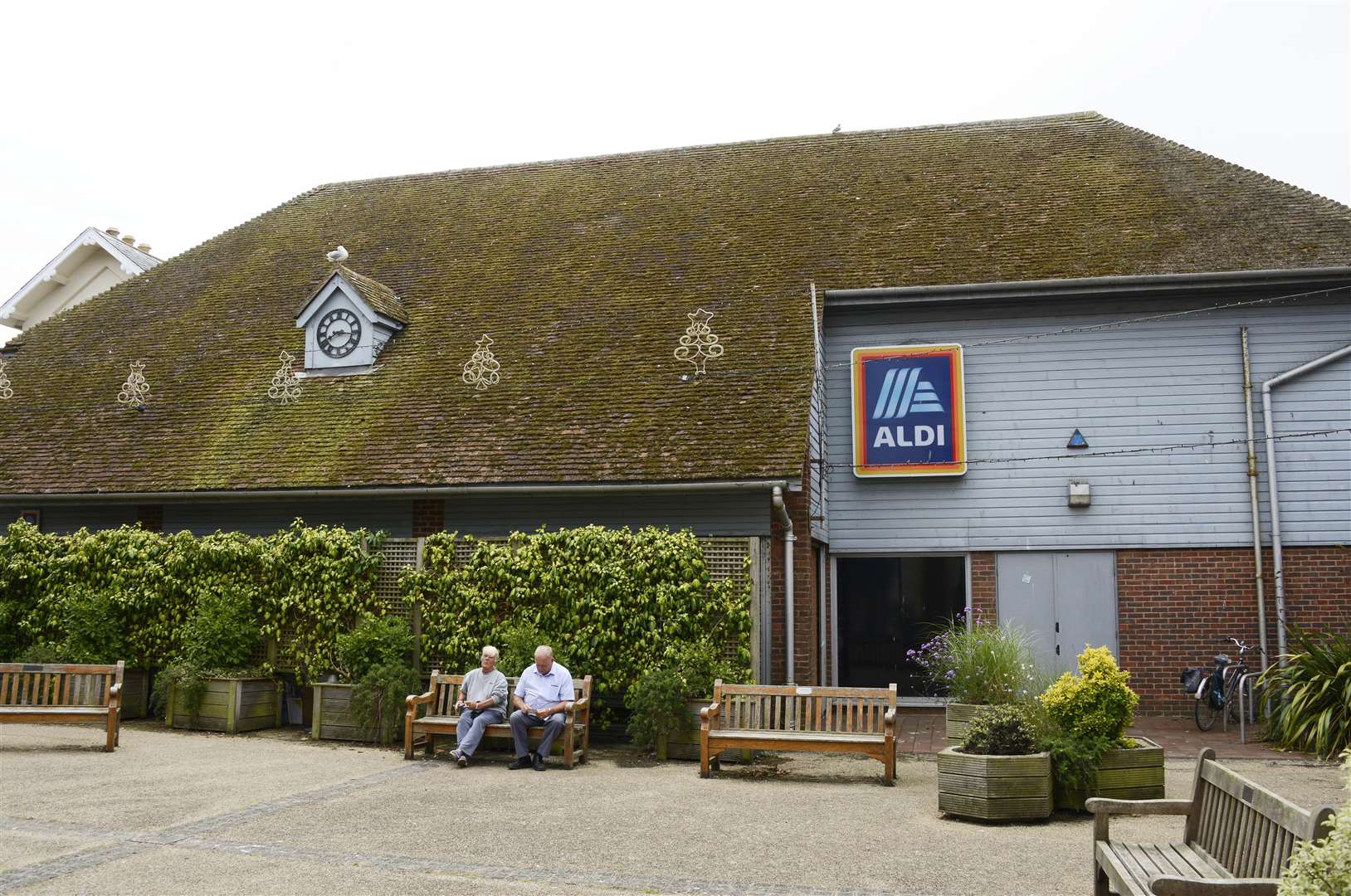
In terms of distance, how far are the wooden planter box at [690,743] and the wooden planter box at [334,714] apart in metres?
3.50

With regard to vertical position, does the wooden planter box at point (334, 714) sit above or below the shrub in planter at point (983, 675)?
below

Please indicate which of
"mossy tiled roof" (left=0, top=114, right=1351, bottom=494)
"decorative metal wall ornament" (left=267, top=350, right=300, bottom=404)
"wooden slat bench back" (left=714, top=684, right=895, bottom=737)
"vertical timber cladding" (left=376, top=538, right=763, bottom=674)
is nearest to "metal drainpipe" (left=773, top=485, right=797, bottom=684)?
"vertical timber cladding" (left=376, top=538, right=763, bottom=674)

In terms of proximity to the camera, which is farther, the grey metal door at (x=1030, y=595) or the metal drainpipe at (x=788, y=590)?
the grey metal door at (x=1030, y=595)

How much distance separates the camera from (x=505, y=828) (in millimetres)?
7844

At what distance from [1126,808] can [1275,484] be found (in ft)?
33.2

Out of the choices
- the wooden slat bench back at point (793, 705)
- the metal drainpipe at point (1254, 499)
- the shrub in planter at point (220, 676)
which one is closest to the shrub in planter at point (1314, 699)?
the metal drainpipe at point (1254, 499)

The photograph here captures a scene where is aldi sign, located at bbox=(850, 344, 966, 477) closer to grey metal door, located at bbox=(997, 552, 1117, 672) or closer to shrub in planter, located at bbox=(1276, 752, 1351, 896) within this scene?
grey metal door, located at bbox=(997, 552, 1117, 672)

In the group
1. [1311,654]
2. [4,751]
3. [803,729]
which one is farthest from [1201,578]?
[4,751]

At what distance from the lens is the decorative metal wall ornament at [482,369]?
50.1 feet

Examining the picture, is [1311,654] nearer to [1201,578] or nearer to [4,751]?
[1201,578]

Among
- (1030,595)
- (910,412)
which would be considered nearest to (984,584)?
(1030,595)

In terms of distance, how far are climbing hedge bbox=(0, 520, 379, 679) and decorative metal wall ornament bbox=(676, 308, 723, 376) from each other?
4.61 metres

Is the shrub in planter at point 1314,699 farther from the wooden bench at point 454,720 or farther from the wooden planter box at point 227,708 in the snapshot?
the wooden planter box at point 227,708

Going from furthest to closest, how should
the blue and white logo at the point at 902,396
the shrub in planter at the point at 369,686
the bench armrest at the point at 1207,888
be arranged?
1. the blue and white logo at the point at 902,396
2. the shrub in planter at the point at 369,686
3. the bench armrest at the point at 1207,888
